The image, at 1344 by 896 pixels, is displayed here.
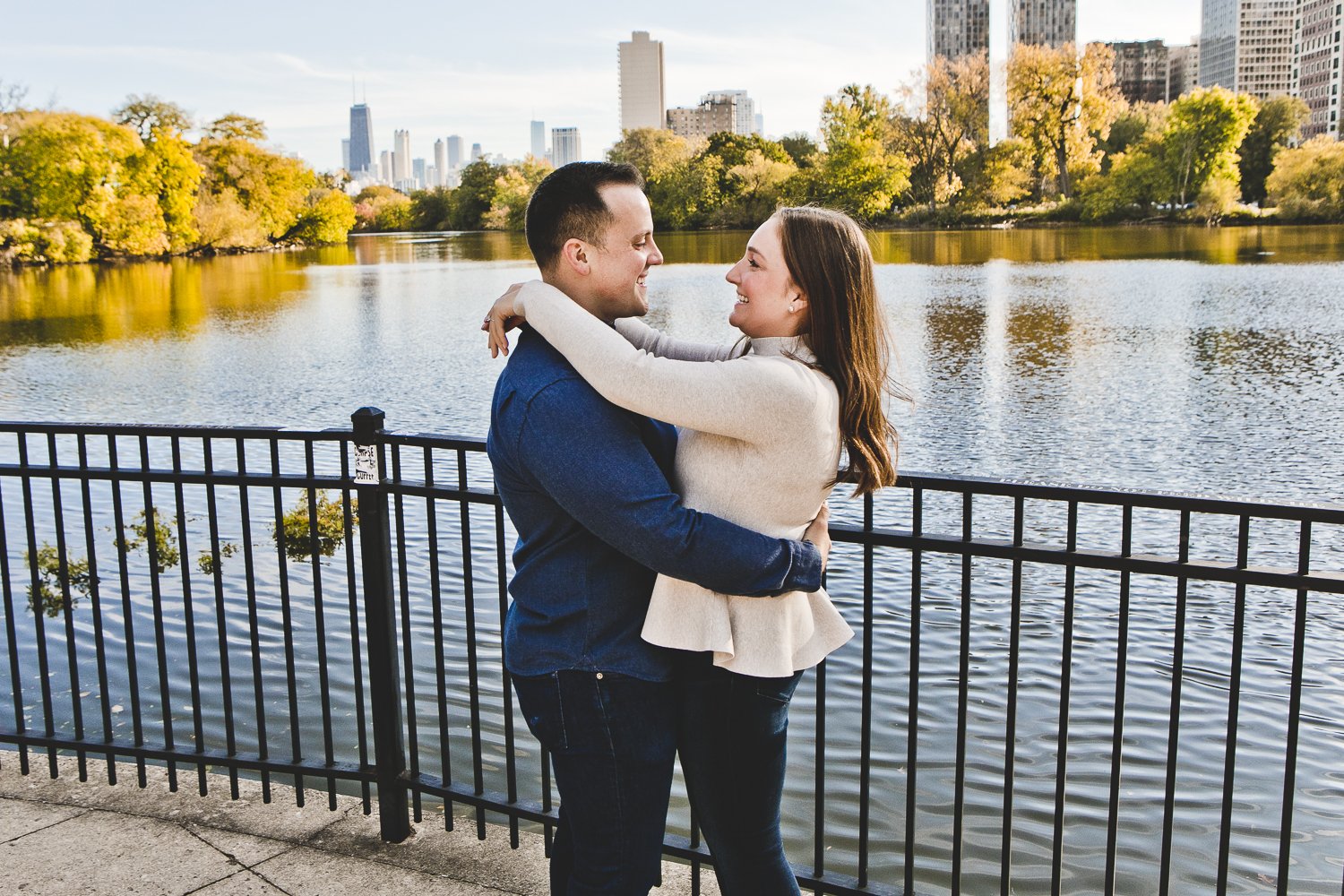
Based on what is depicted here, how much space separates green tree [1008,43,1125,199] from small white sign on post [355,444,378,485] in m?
90.1

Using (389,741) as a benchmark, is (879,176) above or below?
above

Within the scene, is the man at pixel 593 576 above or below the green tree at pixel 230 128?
below

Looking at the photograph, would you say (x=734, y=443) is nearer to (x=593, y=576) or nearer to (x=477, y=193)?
(x=593, y=576)

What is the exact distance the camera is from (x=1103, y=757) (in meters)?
6.13

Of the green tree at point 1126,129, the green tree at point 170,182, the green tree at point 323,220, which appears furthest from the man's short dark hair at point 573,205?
the green tree at point 1126,129

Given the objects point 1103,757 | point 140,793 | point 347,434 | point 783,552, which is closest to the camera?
point 783,552

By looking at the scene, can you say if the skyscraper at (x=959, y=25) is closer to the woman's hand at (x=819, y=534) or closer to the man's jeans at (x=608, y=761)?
the woman's hand at (x=819, y=534)

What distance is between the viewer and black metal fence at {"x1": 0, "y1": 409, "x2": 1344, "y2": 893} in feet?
9.90

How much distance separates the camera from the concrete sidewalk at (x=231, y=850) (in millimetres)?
3314

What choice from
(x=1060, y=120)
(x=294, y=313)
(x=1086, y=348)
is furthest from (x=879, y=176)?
(x=1086, y=348)

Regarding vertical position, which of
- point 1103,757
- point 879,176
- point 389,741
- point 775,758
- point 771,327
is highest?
point 879,176

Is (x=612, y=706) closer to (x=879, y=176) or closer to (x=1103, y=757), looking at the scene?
(x=1103, y=757)

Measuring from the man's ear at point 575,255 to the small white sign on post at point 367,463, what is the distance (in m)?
1.37

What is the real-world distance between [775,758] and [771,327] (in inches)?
32.7
